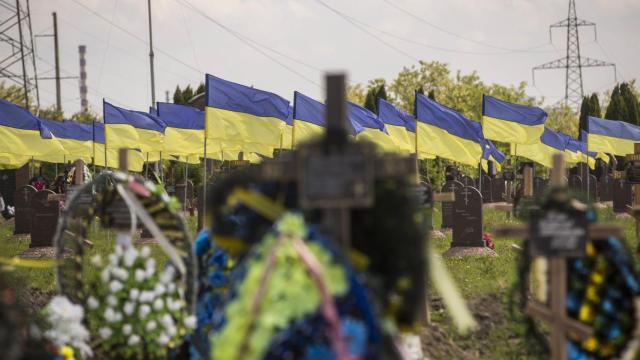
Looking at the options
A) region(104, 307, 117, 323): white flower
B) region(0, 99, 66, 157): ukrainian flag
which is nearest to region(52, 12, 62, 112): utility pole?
region(0, 99, 66, 157): ukrainian flag

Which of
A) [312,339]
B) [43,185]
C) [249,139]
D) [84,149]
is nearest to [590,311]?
[312,339]

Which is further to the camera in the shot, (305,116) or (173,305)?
(305,116)

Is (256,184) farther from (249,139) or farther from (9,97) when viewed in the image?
(9,97)

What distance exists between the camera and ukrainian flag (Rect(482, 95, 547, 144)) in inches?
960

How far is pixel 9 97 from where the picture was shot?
50906 millimetres

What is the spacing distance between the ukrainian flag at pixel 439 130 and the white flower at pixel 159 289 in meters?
12.4

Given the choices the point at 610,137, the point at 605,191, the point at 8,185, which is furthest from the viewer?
the point at 605,191

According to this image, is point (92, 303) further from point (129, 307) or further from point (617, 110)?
point (617, 110)

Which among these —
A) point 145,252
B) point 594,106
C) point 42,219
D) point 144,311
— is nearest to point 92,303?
point 144,311

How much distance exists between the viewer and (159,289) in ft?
23.4

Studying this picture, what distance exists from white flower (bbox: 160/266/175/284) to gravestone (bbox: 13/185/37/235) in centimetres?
1538

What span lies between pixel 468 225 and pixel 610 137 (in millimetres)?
14188

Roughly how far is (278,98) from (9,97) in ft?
116

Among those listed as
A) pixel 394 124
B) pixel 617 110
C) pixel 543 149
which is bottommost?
pixel 543 149
